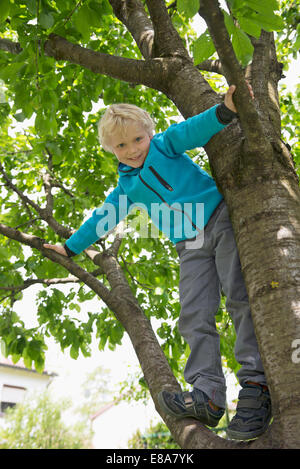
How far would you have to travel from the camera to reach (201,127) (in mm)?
1853

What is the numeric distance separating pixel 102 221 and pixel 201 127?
125 centimetres

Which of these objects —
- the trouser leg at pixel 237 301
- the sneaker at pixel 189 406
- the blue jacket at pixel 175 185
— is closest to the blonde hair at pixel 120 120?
the blue jacket at pixel 175 185

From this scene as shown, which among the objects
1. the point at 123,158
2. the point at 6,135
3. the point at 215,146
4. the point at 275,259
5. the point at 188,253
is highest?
the point at 6,135

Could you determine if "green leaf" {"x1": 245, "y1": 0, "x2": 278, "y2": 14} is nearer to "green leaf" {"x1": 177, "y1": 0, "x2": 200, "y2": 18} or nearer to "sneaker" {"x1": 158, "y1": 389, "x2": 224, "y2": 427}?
"green leaf" {"x1": 177, "y1": 0, "x2": 200, "y2": 18}

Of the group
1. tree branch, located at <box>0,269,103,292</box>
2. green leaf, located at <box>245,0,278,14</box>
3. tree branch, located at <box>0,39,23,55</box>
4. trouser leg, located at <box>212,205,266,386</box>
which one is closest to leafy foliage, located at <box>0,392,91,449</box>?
tree branch, located at <box>0,269,103,292</box>

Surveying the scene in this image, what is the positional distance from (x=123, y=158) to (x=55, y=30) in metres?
0.94

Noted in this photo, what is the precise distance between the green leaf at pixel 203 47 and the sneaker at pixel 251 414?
1.37m

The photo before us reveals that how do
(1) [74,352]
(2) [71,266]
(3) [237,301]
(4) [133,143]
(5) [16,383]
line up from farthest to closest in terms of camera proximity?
(5) [16,383], (1) [74,352], (2) [71,266], (4) [133,143], (3) [237,301]

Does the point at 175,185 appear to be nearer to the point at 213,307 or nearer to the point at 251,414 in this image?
the point at 213,307

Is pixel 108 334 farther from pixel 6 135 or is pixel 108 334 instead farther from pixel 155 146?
pixel 6 135

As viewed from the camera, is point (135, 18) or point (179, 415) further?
point (135, 18)

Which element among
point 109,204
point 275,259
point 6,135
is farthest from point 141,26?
point 6,135

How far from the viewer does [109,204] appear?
9.32 feet

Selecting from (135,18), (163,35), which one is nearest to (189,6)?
(163,35)
